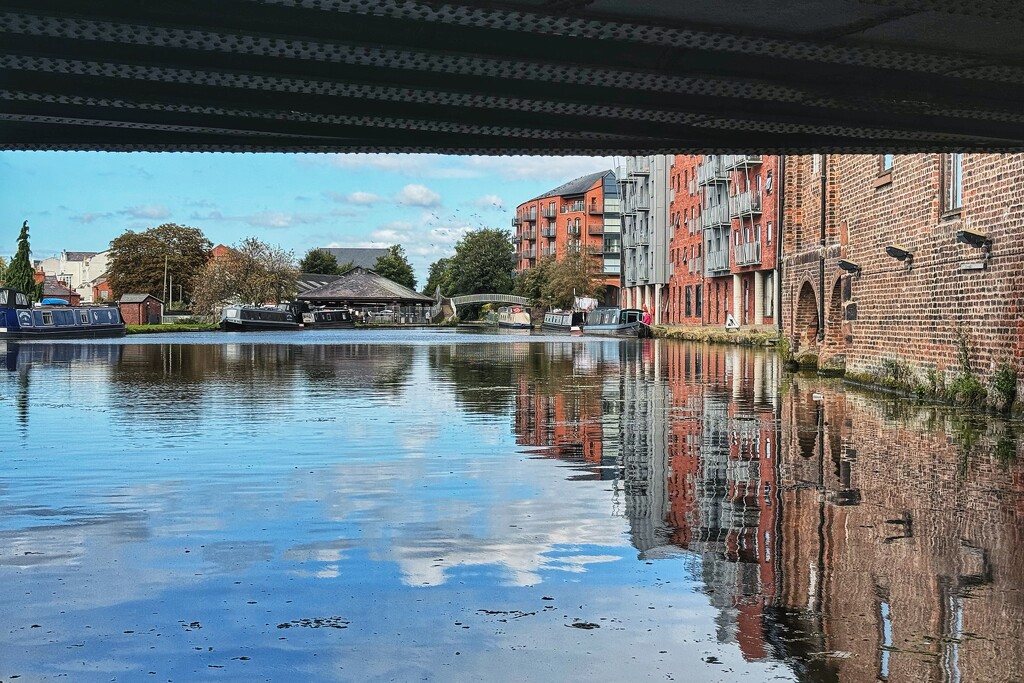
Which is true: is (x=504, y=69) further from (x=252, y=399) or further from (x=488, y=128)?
(x=252, y=399)

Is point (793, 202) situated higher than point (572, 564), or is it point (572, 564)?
point (793, 202)

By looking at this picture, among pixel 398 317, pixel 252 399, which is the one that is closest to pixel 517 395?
pixel 252 399

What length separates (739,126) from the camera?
35.0ft

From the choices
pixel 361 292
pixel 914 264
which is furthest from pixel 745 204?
pixel 361 292

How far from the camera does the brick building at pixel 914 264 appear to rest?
1738 cm

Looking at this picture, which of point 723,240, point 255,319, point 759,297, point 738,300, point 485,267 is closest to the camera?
point 759,297

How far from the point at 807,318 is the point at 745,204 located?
36.0m

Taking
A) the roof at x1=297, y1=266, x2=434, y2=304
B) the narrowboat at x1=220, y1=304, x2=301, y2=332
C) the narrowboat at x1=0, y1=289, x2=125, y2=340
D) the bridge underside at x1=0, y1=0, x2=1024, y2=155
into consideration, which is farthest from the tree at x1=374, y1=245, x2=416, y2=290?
the bridge underside at x1=0, y1=0, x2=1024, y2=155

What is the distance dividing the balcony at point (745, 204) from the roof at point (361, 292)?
69.4 m

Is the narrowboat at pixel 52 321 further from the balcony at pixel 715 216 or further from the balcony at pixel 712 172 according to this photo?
the balcony at pixel 712 172

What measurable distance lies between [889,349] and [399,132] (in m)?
14.3

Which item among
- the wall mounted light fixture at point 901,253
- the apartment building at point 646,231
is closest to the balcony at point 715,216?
the apartment building at point 646,231

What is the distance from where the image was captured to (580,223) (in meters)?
137

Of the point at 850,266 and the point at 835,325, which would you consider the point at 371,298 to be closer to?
the point at 835,325
